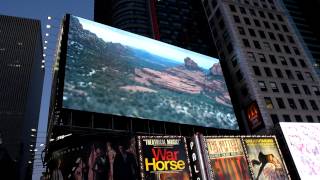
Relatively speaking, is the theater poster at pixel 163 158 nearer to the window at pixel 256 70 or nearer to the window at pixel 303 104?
the window at pixel 256 70

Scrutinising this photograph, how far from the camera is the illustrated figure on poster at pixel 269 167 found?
30922 mm

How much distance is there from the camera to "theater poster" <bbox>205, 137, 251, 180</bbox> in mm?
28844

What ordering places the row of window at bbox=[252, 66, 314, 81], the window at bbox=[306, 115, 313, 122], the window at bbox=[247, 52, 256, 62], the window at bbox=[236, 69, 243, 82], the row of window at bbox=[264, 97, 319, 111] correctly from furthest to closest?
the window at bbox=[247, 52, 256, 62] → the row of window at bbox=[252, 66, 314, 81] → the window at bbox=[236, 69, 243, 82] → the window at bbox=[306, 115, 313, 122] → the row of window at bbox=[264, 97, 319, 111]

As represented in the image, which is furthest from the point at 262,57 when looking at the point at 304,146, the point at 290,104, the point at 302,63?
the point at 304,146

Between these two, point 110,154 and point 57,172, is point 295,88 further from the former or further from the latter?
point 57,172

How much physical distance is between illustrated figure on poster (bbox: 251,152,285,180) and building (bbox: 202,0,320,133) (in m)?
10.6

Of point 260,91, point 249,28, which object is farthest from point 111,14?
point 260,91

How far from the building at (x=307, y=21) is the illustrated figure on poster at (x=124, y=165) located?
6380cm

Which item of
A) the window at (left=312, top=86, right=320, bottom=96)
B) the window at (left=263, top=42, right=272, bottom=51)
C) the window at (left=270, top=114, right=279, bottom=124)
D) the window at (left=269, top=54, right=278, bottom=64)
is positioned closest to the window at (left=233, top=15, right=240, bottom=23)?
the window at (left=263, top=42, right=272, bottom=51)

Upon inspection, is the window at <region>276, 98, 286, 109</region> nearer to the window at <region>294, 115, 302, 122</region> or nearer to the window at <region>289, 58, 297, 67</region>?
the window at <region>294, 115, 302, 122</region>

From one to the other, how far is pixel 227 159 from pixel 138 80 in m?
12.9

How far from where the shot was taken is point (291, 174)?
3356cm

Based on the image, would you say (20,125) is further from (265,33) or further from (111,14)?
(265,33)

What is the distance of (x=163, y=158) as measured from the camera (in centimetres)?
2744
